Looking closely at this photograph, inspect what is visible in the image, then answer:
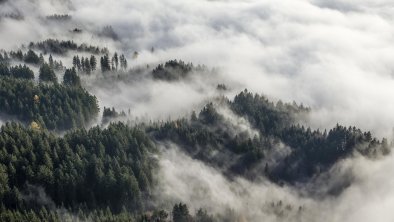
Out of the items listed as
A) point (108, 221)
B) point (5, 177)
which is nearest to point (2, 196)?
point (5, 177)

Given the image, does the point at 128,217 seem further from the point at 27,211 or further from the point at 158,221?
the point at 27,211

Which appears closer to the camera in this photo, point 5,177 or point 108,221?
point 108,221

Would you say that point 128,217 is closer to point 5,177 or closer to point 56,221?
point 56,221

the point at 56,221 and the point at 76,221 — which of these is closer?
the point at 56,221

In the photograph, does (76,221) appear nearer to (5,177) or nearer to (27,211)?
(27,211)

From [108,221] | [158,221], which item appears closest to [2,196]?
[108,221]

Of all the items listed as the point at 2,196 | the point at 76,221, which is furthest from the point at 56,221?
the point at 2,196

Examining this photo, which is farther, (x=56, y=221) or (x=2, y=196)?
(x=2, y=196)
